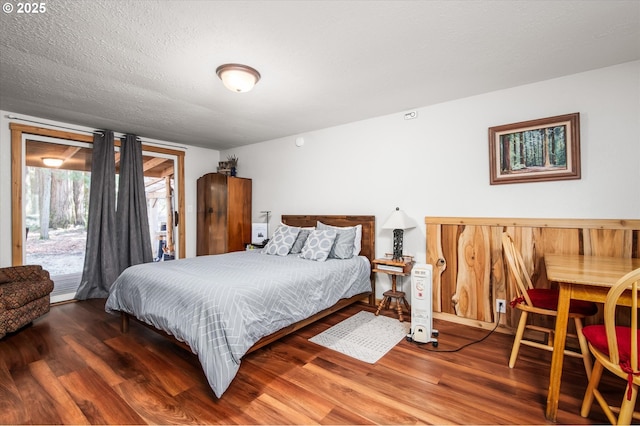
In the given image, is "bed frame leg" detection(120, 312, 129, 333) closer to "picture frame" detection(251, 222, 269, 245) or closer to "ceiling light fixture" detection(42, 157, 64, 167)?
"picture frame" detection(251, 222, 269, 245)

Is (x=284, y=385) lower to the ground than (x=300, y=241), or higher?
lower

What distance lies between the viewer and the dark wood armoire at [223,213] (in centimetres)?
474

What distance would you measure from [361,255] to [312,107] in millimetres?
1917

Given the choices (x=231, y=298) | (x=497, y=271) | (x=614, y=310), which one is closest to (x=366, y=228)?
(x=497, y=271)

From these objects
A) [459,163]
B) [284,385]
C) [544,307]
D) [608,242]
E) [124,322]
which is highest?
[459,163]

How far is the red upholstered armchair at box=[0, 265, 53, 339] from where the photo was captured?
264 centimetres

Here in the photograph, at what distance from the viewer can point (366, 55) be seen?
7.11ft

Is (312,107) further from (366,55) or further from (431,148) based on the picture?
(431,148)

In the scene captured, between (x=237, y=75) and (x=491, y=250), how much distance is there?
9.44ft

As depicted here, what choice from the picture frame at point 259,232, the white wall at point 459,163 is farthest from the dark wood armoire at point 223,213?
the white wall at point 459,163

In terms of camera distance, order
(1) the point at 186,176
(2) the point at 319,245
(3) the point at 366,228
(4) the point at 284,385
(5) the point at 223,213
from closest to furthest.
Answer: (4) the point at 284,385, (2) the point at 319,245, (3) the point at 366,228, (5) the point at 223,213, (1) the point at 186,176

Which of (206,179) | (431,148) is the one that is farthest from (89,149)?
(431,148)

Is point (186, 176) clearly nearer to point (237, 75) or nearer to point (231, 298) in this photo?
point (237, 75)

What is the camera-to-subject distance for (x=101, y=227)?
3955 mm
